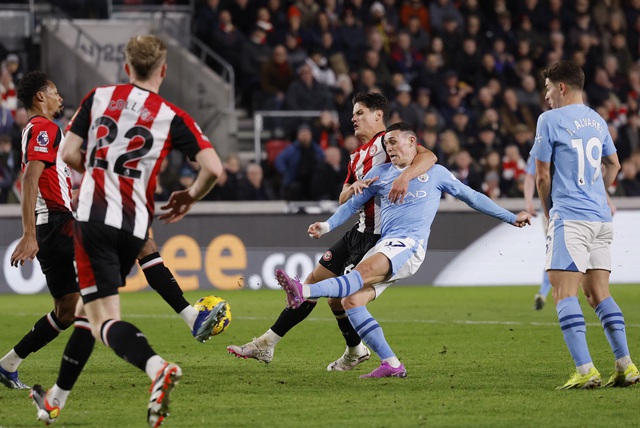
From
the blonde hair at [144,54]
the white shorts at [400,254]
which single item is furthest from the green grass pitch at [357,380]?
the blonde hair at [144,54]

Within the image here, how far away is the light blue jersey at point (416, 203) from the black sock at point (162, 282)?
3.98ft

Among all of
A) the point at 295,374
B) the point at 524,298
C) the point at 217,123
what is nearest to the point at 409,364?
the point at 295,374

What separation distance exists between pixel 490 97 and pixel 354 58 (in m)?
2.70

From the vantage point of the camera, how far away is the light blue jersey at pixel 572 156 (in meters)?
7.43

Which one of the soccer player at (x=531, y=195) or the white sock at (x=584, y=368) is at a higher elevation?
the white sock at (x=584, y=368)

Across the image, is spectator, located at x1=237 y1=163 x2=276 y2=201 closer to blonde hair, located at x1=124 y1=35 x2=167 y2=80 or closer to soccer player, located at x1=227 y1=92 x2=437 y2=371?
soccer player, located at x1=227 y1=92 x2=437 y2=371

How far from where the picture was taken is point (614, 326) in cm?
761

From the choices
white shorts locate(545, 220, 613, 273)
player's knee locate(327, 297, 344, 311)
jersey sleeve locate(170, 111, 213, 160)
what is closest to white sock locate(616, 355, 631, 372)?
white shorts locate(545, 220, 613, 273)

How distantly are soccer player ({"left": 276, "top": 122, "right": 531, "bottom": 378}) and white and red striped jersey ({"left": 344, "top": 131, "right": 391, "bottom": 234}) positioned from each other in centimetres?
11

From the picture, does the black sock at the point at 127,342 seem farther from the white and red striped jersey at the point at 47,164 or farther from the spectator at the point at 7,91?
the spectator at the point at 7,91

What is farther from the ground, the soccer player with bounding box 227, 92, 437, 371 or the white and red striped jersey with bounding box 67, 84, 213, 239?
the white and red striped jersey with bounding box 67, 84, 213, 239

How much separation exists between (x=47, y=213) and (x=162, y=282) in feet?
3.14

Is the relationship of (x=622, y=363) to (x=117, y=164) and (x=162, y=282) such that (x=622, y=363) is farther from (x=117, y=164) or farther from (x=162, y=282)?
Answer: (x=117, y=164)

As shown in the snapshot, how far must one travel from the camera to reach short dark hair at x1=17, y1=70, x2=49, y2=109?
7.85 meters
